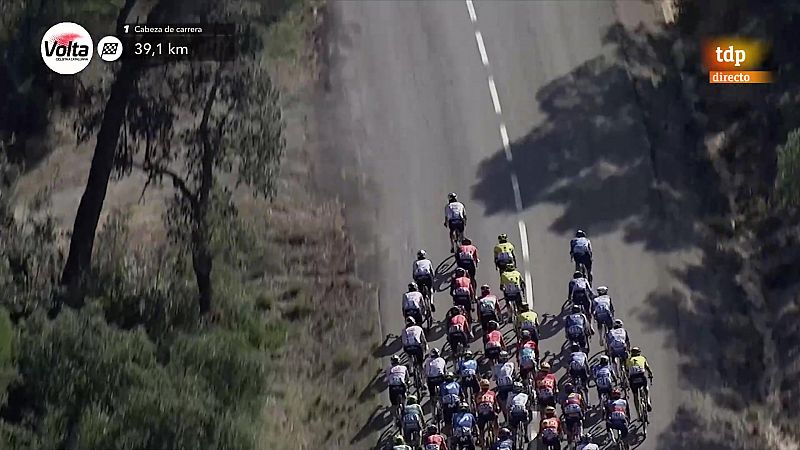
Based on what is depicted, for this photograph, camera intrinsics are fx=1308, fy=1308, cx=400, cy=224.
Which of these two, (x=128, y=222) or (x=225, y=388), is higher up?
(x=128, y=222)

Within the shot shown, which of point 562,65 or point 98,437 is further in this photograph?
point 562,65

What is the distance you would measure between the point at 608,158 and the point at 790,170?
6634mm

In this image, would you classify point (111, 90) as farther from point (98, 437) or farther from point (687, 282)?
point (687, 282)

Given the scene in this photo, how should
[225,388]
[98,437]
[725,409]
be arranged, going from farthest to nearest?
1. [725,409]
2. [225,388]
3. [98,437]

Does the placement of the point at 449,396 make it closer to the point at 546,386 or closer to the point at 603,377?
the point at 546,386

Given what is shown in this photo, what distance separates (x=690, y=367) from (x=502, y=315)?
5.25 m

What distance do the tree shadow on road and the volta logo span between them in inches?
504

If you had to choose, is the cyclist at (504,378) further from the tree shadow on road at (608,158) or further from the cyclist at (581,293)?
the tree shadow on road at (608,158)

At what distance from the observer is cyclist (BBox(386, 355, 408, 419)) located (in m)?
33.1

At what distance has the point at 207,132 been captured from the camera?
116 feet

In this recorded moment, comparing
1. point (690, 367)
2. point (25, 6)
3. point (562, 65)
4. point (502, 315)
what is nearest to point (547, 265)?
point (502, 315)

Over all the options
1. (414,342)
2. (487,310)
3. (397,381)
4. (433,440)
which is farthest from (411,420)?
(487,310)

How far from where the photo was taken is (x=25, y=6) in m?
39.8

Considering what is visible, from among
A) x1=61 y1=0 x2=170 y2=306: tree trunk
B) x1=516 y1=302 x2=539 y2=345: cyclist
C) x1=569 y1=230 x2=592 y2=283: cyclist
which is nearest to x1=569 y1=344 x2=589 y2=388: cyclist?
x1=516 y1=302 x2=539 y2=345: cyclist
